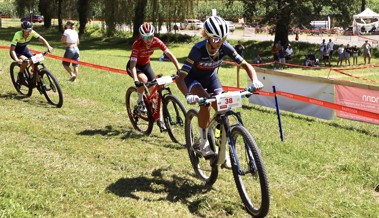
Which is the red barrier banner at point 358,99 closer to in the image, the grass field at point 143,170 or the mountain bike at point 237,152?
the grass field at point 143,170

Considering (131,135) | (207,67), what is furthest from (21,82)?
(207,67)

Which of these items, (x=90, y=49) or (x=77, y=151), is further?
(x=90, y=49)

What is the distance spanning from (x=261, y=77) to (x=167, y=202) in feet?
27.6

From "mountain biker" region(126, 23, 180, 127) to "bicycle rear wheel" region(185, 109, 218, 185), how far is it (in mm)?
1445

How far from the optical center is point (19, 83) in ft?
36.2

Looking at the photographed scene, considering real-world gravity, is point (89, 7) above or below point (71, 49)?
above

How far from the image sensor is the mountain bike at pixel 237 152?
457cm

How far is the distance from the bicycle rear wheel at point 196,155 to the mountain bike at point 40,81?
15.5ft

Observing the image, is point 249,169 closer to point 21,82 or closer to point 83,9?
point 21,82

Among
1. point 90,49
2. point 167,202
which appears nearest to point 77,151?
point 167,202

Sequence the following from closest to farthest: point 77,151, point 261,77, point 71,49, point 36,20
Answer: point 77,151 < point 261,77 < point 71,49 < point 36,20

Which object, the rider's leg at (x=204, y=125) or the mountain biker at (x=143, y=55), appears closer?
the rider's leg at (x=204, y=125)

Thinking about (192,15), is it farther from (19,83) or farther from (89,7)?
(19,83)

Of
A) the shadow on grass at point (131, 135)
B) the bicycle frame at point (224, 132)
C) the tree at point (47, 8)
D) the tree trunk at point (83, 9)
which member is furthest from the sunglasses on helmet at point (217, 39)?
the tree at point (47, 8)
